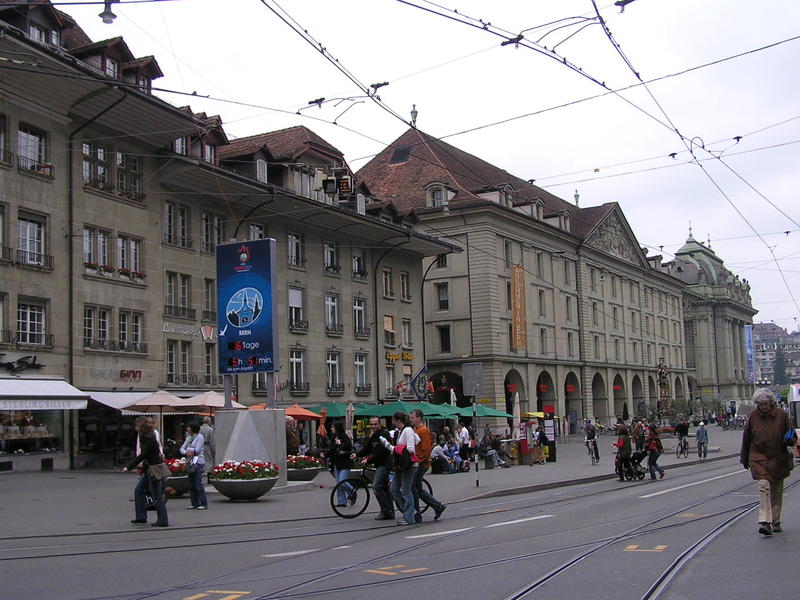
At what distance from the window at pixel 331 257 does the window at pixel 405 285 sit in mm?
6488

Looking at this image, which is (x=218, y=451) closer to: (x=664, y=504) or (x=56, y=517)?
(x=56, y=517)

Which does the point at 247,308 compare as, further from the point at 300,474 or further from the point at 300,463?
the point at 300,474

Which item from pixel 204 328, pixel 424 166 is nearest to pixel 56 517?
pixel 204 328

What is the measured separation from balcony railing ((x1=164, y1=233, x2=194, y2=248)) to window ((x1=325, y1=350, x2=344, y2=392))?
10200mm

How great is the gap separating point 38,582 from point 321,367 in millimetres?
35822

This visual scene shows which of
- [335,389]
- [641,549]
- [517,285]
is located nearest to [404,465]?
[641,549]

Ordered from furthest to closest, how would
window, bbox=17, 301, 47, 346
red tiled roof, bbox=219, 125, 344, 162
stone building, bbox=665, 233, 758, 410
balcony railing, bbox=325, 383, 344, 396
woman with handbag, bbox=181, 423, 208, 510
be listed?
A: stone building, bbox=665, 233, 758, 410
balcony railing, bbox=325, 383, 344, 396
red tiled roof, bbox=219, 125, 344, 162
window, bbox=17, 301, 47, 346
woman with handbag, bbox=181, 423, 208, 510

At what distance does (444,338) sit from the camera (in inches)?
2571

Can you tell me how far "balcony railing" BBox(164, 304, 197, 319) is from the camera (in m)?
36.9

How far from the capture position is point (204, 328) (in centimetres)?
3819

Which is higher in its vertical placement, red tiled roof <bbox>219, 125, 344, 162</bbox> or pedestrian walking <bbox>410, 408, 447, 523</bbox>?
red tiled roof <bbox>219, 125, 344, 162</bbox>

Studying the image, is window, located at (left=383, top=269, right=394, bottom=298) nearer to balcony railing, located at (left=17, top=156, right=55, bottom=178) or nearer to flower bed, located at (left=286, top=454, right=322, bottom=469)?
balcony railing, located at (left=17, top=156, right=55, bottom=178)

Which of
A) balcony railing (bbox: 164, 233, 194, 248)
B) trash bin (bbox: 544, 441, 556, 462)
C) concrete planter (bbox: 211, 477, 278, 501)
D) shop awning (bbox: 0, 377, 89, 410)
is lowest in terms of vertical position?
trash bin (bbox: 544, 441, 556, 462)

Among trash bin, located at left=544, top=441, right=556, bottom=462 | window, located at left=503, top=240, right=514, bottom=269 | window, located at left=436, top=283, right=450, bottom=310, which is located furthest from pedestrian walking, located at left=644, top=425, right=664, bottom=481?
window, located at left=503, top=240, right=514, bottom=269
